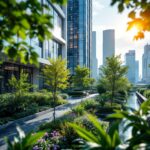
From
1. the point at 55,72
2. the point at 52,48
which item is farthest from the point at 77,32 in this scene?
the point at 55,72

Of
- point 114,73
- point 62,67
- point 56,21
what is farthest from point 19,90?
point 56,21

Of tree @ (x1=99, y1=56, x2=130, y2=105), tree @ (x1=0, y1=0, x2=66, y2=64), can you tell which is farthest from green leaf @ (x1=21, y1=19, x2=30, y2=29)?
tree @ (x1=99, y1=56, x2=130, y2=105)

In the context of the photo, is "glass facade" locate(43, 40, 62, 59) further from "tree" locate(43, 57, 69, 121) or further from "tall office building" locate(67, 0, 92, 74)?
"tall office building" locate(67, 0, 92, 74)

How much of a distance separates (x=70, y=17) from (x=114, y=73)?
68.2m

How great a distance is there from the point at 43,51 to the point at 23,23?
127 feet

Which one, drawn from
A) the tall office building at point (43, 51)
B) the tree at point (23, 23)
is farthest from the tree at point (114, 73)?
the tree at point (23, 23)

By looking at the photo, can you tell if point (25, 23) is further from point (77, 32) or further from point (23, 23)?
point (77, 32)

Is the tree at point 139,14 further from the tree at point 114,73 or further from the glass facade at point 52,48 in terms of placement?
the glass facade at point 52,48

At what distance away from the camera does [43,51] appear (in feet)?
136

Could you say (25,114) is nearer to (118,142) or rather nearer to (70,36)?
(118,142)

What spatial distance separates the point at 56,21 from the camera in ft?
161

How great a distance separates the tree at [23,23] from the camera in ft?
9.40

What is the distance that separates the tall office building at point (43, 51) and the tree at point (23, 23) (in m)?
26.8

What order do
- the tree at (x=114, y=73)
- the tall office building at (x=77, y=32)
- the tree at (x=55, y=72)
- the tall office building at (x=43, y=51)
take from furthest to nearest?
the tall office building at (x=77, y=32) → the tall office building at (x=43, y=51) → the tree at (x=114, y=73) → the tree at (x=55, y=72)
